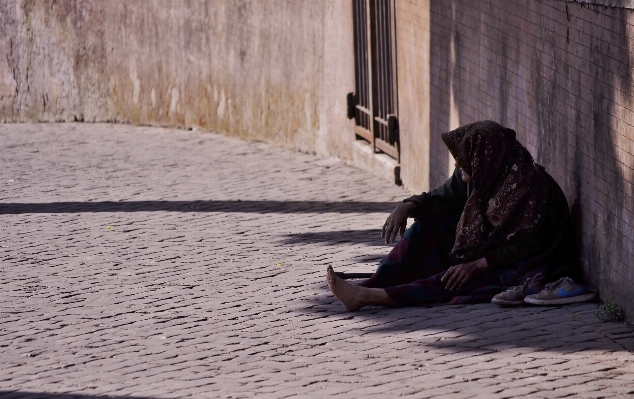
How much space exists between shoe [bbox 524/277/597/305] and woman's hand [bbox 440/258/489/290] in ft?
0.95

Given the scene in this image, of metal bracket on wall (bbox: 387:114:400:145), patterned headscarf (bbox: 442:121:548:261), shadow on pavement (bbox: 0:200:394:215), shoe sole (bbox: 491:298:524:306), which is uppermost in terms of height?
patterned headscarf (bbox: 442:121:548:261)

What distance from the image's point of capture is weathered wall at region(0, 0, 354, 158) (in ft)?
40.8

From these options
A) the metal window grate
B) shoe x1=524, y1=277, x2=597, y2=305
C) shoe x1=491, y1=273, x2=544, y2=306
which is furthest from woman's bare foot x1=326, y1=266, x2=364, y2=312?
the metal window grate

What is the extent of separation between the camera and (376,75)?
11109 mm

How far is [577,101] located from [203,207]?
4374 mm

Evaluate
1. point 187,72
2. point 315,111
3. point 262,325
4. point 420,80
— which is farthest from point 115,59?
point 262,325

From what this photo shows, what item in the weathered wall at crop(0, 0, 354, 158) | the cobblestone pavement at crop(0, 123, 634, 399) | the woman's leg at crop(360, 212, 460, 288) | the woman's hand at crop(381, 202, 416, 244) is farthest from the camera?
the weathered wall at crop(0, 0, 354, 158)

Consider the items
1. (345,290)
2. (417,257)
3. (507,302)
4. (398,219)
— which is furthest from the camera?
(398,219)

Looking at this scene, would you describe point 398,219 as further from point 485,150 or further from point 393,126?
point 393,126

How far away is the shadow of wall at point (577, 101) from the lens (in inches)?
216

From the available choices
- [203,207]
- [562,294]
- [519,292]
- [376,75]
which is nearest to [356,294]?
[519,292]

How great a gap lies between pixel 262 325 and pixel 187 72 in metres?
9.23

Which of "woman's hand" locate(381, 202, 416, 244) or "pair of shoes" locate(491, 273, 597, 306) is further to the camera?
"woman's hand" locate(381, 202, 416, 244)

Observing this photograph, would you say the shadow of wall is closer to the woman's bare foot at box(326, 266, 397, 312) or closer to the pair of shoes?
the pair of shoes
